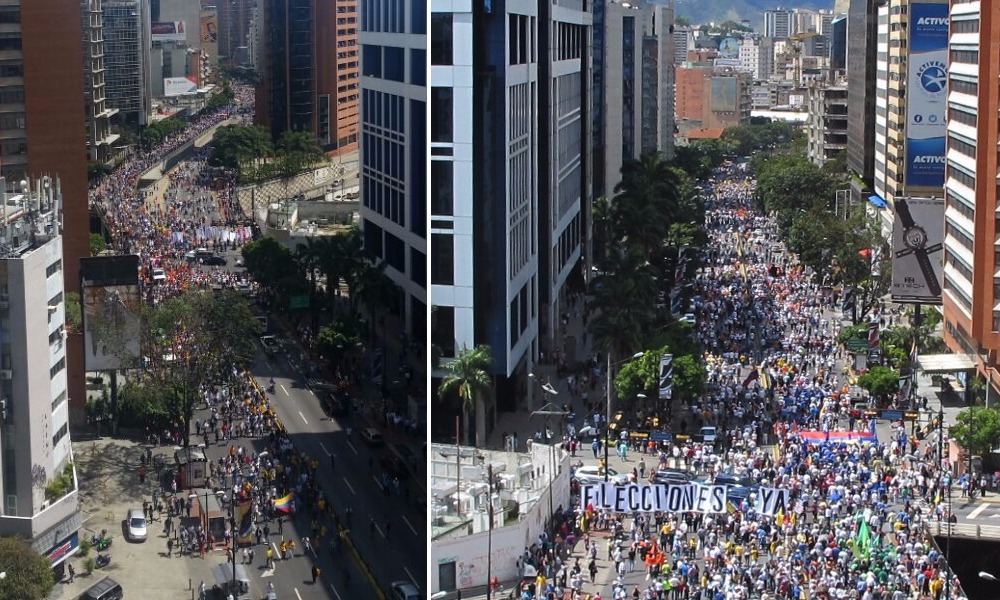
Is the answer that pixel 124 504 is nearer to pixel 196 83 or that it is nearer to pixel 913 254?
pixel 196 83

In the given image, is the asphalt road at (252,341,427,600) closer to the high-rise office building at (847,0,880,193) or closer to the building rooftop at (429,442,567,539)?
the building rooftop at (429,442,567,539)

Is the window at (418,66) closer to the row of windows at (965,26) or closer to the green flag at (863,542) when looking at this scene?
the green flag at (863,542)

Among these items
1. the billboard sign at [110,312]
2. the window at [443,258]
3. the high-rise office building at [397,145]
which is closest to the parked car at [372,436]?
the high-rise office building at [397,145]

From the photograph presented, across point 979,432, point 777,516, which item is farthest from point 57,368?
point 979,432

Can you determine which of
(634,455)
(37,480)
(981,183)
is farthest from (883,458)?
(37,480)

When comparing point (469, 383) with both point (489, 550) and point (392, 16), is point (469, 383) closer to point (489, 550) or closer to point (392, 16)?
point (489, 550)
